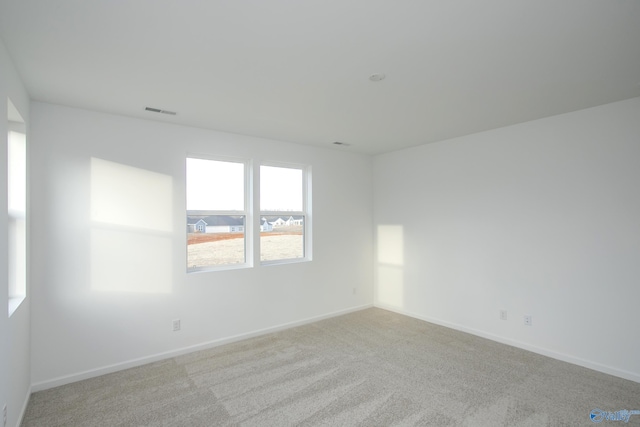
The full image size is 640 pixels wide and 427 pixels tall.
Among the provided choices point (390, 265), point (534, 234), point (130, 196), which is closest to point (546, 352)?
point (534, 234)

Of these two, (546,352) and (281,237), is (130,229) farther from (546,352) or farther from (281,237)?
(546,352)

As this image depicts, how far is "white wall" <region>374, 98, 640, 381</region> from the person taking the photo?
9.73 feet

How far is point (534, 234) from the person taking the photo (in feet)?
11.6

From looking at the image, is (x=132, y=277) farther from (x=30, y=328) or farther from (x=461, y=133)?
(x=461, y=133)

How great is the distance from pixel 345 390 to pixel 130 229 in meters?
2.55

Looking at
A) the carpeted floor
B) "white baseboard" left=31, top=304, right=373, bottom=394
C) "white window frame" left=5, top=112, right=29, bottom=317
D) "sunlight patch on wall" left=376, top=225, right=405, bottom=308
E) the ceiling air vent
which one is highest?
the ceiling air vent

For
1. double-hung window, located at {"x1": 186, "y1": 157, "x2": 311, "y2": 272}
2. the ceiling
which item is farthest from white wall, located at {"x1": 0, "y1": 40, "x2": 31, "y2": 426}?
double-hung window, located at {"x1": 186, "y1": 157, "x2": 311, "y2": 272}

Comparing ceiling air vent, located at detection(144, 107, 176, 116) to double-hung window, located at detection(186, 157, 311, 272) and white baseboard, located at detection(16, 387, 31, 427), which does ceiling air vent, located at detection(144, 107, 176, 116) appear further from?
A: white baseboard, located at detection(16, 387, 31, 427)

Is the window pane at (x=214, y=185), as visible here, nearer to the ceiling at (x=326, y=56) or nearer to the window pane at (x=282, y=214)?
the window pane at (x=282, y=214)

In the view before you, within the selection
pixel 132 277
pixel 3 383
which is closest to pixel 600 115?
pixel 132 277

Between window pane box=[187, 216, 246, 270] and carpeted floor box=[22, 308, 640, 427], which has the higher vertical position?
window pane box=[187, 216, 246, 270]

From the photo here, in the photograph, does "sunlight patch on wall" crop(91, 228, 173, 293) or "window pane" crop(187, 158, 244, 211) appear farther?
"window pane" crop(187, 158, 244, 211)

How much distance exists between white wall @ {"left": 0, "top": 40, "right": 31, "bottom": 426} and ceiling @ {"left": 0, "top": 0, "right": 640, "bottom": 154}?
164mm

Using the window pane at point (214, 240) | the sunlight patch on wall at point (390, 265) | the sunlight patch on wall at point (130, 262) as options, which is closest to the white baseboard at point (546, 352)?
the sunlight patch on wall at point (390, 265)
